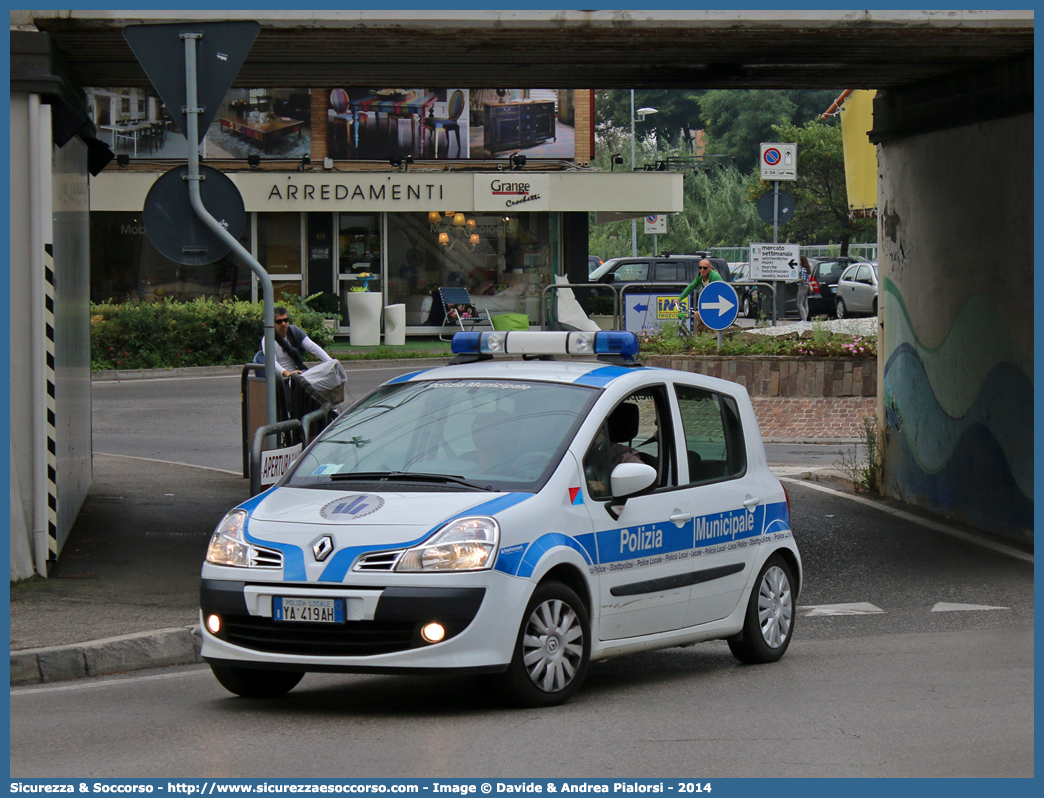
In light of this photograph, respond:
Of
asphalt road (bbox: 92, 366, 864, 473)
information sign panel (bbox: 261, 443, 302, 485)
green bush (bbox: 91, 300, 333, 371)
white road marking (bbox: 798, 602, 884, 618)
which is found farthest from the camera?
green bush (bbox: 91, 300, 333, 371)

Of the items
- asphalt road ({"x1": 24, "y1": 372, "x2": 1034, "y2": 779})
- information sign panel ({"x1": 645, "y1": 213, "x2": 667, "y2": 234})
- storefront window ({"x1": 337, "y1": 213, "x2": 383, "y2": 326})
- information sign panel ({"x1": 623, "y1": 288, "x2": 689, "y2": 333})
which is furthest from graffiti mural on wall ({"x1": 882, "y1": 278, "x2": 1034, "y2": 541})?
information sign panel ({"x1": 645, "y1": 213, "x2": 667, "y2": 234})

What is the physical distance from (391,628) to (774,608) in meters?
2.73

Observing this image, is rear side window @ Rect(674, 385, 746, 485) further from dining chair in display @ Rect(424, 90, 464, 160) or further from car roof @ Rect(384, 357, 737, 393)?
dining chair in display @ Rect(424, 90, 464, 160)

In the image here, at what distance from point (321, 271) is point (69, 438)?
73.6ft

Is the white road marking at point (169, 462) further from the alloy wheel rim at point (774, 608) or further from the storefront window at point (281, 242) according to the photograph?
the storefront window at point (281, 242)

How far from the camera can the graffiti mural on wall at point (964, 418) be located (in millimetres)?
12117

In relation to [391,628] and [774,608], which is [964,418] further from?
[391,628]

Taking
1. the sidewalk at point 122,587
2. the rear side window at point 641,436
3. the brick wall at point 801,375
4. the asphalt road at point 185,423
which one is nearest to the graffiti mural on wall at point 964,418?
the asphalt road at point 185,423

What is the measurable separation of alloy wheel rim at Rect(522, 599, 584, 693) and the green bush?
774 inches

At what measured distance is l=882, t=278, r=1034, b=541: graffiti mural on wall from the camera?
12.1m

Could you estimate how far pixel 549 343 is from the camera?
315 inches

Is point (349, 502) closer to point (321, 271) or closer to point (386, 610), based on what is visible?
point (386, 610)

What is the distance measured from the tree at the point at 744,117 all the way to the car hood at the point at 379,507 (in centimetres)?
7742

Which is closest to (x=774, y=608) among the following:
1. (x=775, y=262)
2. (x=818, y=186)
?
(x=775, y=262)
